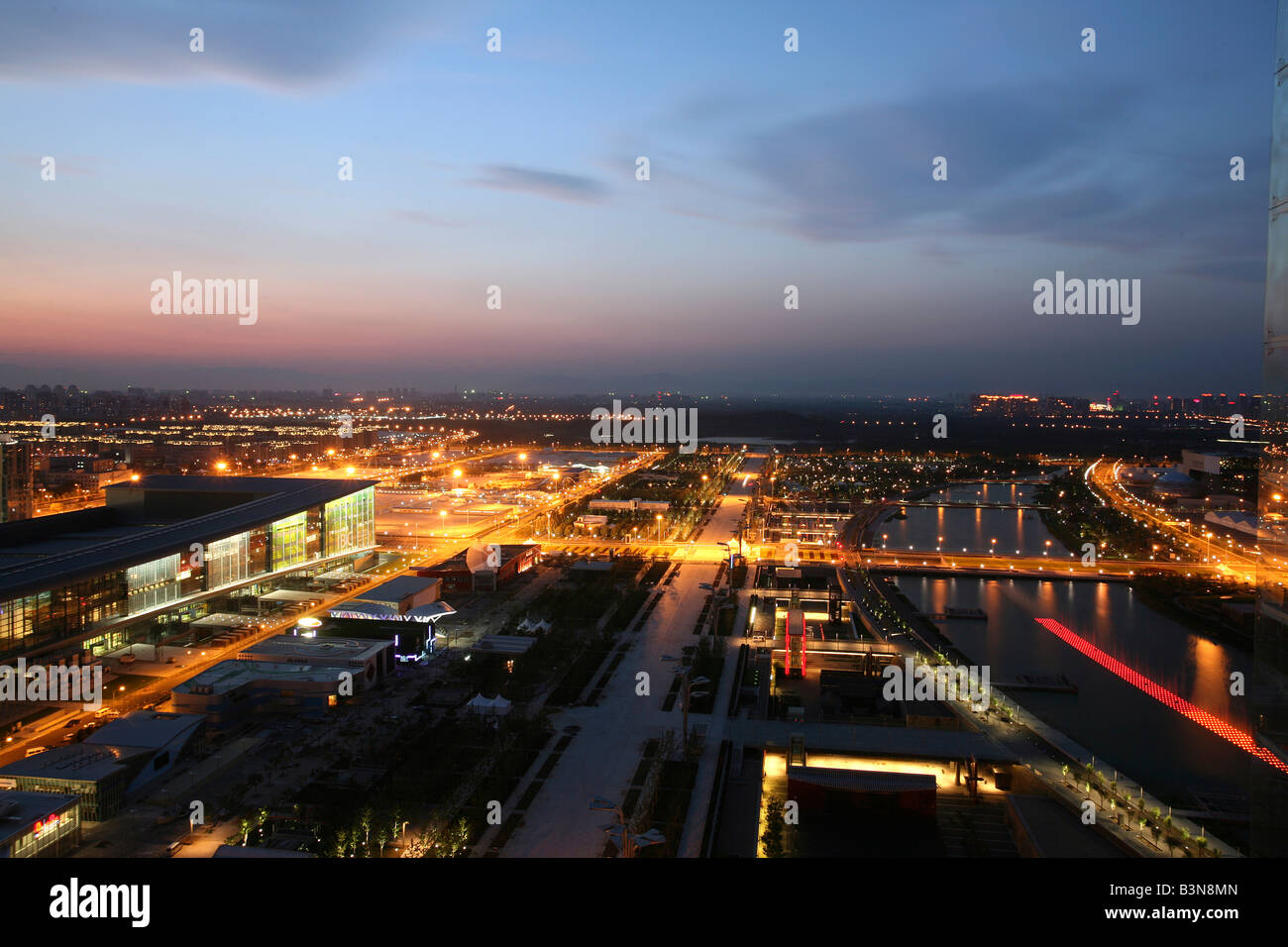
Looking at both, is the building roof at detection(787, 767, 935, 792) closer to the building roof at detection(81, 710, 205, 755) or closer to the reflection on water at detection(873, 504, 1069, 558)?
the building roof at detection(81, 710, 205, 755)

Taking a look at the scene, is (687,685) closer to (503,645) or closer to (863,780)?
(863,780)

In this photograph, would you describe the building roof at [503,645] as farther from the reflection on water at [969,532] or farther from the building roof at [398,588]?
the reflection on water at [969,532]

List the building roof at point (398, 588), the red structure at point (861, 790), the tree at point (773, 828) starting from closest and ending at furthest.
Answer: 1. the tree at point (773, 828)
2. the red structure at point (861, 790)
3. the building roof at point (398, 588)

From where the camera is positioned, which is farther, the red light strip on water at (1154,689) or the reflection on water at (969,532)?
the reflection on water at (969,532)

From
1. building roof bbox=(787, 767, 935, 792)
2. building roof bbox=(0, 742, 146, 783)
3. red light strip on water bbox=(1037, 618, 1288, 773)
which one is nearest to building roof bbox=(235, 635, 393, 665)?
building roof bbox=(0, 742, 146, 783)

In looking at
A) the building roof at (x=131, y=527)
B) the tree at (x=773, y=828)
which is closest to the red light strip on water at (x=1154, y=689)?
the tree at (x=773, y=828)

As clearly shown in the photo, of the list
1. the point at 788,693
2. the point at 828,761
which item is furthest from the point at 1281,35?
the point at 788,693

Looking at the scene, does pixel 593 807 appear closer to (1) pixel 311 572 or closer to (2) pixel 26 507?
(1) pixel 311 572
